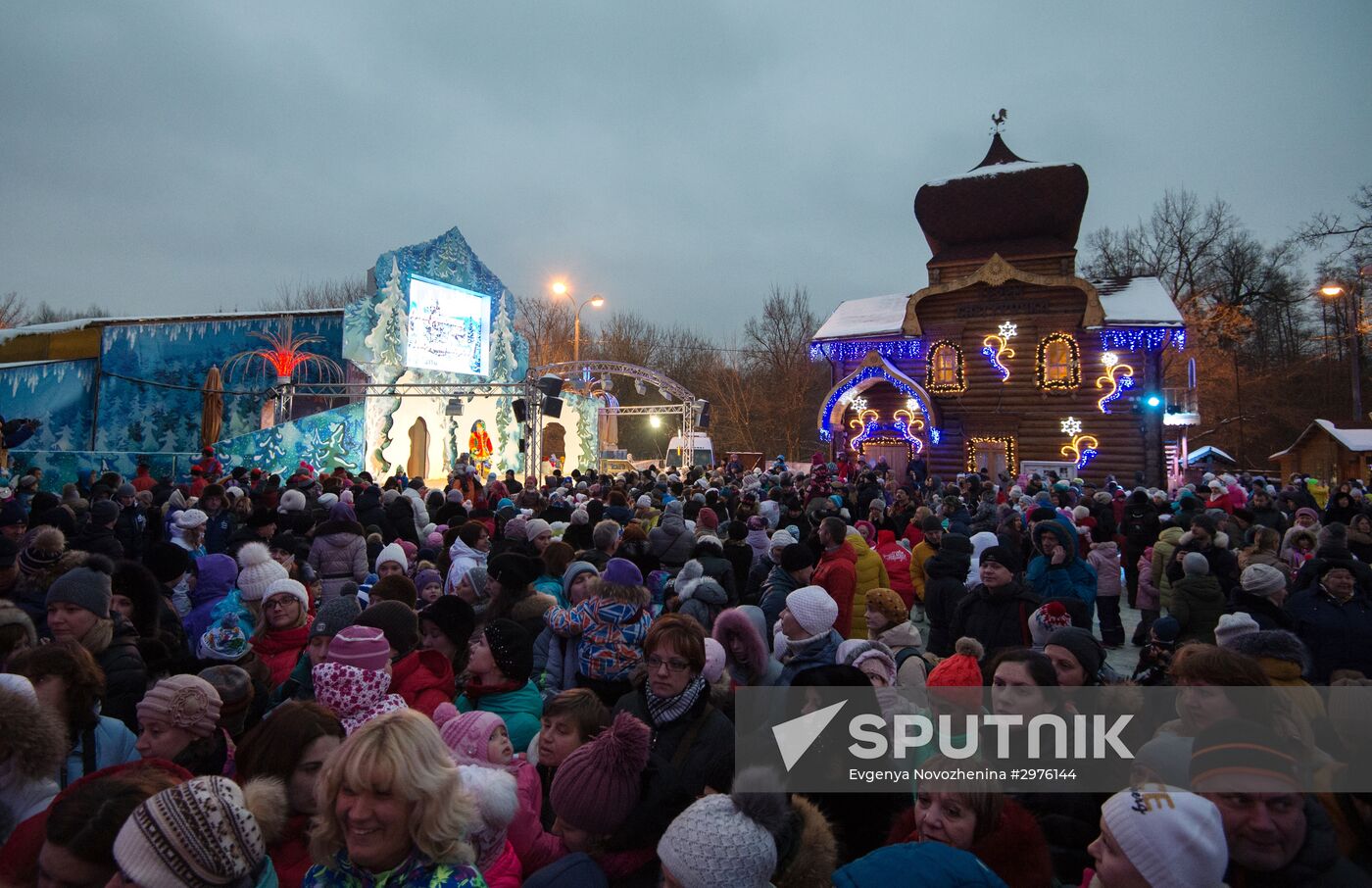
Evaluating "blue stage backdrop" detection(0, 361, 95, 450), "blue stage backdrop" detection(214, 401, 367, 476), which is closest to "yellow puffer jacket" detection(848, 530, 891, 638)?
"blue stage backdrop" detection(214, 401, 367, 476)

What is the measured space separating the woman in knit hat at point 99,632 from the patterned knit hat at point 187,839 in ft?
6.96

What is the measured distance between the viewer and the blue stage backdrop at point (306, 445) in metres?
20.7

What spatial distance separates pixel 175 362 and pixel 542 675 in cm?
2610

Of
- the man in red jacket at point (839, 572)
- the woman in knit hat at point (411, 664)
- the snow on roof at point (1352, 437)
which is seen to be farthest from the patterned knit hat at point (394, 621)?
the snow on roof at point (1352, 437)

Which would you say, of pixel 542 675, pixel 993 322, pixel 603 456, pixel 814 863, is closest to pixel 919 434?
pixel 993 322

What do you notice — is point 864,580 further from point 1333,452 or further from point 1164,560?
point 1333,452

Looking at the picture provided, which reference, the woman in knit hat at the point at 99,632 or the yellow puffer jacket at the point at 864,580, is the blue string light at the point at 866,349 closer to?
the yellow puffer jacket at the point at 864,580

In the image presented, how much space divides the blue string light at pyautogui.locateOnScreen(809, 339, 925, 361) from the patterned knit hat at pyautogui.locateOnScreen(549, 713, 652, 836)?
24.3 m

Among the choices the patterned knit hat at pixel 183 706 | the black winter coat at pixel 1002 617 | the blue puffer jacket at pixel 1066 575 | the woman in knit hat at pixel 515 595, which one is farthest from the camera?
the blue puffer jacket at pixel 1066 575

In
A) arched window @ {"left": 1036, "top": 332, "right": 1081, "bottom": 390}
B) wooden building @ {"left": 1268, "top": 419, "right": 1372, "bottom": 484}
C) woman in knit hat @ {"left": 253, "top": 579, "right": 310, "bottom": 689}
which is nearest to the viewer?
woman in knit hat @ {"left": 253, "top": 579, "right": 310, "bottom": 689}

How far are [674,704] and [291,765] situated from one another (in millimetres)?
1362

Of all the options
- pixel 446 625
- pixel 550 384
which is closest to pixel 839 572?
pixel 446 625

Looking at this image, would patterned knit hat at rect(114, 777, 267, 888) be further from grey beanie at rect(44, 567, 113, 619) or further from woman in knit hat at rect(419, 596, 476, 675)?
grey beanie at rect(44, 567, 113, 619)

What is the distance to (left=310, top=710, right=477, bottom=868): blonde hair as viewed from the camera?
203 centimetres
